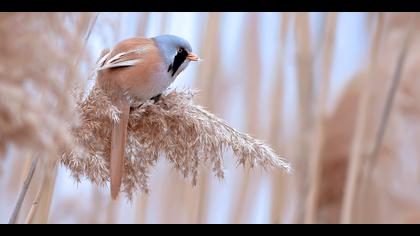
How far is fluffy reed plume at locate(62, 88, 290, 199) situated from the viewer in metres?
0.89

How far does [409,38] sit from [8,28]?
3.90ft

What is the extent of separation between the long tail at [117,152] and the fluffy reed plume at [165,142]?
13 millimetres

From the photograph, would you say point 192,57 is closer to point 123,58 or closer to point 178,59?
point 178,59

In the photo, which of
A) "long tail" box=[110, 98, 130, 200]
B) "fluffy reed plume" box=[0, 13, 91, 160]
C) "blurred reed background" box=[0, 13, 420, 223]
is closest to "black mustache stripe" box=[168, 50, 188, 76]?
"blurred reed background" box=[0, 13, 420, 223]

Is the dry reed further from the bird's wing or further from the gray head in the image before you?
the bird's wing

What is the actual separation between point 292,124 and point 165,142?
1048 mm

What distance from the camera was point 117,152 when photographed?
936 mm

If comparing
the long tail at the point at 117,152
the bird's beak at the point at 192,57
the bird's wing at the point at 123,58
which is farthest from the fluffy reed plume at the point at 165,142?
the bird's beak at the point at 192,57

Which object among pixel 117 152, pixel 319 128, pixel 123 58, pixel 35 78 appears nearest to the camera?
pixel 35 78

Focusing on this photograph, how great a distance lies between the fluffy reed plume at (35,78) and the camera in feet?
1.68

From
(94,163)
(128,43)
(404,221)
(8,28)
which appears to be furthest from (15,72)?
(404,221)

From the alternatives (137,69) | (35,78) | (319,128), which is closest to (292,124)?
(319,128)

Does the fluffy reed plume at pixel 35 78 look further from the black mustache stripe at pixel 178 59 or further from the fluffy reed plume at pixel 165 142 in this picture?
the black mustache stripe at pixel 178 59

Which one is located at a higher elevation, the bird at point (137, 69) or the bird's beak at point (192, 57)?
the bird's beak at point (192, 57)
